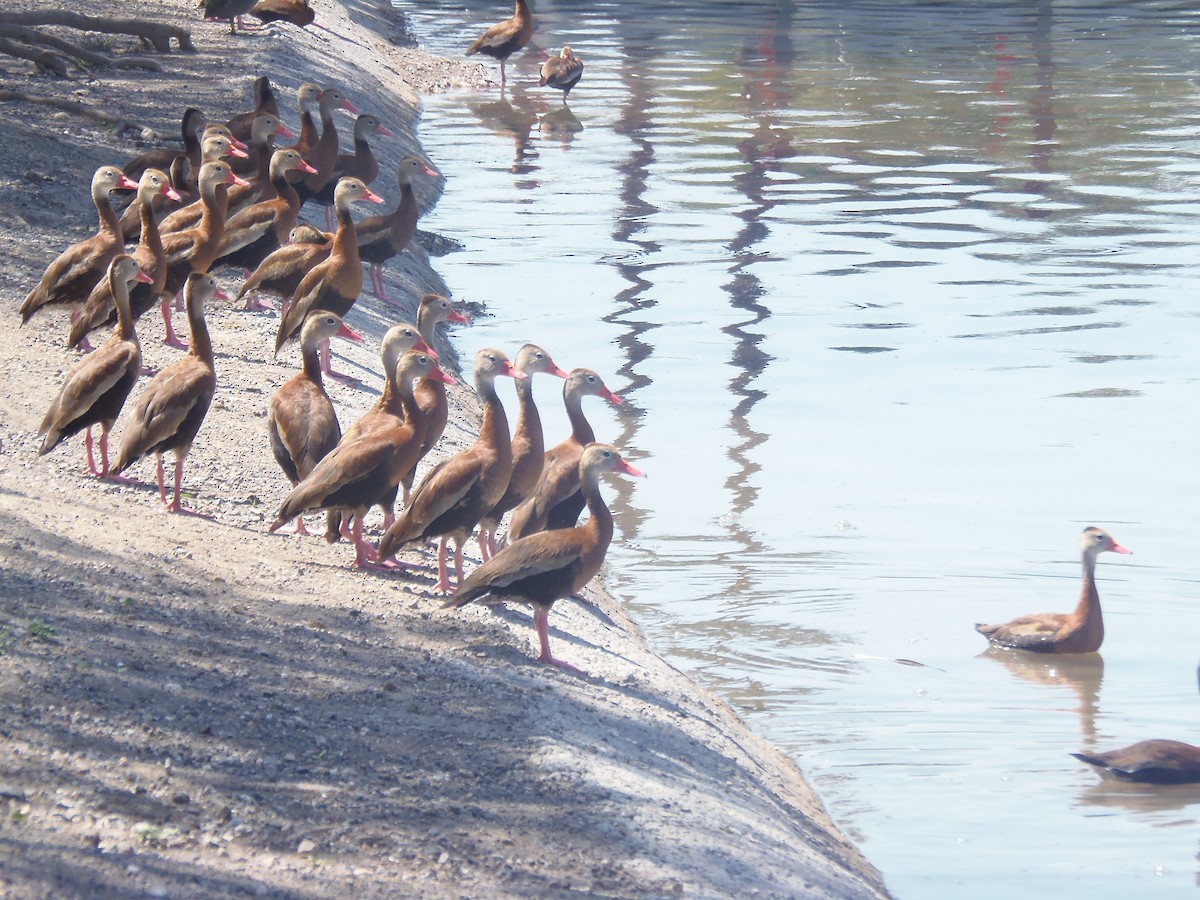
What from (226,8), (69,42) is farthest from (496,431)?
(226,8)

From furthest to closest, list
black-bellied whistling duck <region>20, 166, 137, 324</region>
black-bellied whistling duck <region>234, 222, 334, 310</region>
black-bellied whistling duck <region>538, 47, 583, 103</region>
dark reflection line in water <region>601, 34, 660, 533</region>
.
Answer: black-bellied whistling duck <region>538, 47, 583, 103</region> → dark reflection line in water <region>601, 34, 660, 533</region> → black-bellied whistling duck <region>234, 222, 334, 310</region> → black-bellied whistling duck <region>20, 166, 137, 324</region>

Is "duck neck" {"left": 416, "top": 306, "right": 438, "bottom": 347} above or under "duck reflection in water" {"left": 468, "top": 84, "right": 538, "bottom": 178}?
above

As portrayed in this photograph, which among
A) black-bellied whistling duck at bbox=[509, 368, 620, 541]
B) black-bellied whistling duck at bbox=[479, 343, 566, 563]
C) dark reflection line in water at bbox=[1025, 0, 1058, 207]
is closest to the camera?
black-bellied whistling duck at bbox=[479, 343, 566, 563]

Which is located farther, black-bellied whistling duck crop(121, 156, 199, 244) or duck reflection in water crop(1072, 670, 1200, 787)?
black-bellied whistling duck crop(121, 156, 199, 244)

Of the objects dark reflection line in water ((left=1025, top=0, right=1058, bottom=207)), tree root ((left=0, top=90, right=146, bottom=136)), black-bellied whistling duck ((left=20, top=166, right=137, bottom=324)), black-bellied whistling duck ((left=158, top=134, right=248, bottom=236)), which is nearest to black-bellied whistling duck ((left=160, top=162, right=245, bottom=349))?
black-bellied whistling duck ((left=158, top=134, right=248, bottom=236))

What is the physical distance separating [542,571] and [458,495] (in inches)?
28.7

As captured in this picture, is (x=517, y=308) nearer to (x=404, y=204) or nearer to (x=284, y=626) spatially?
(x=404, y=204)

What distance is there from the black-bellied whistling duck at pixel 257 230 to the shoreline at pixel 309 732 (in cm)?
222

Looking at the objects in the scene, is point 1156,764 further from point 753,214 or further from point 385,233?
point 753,214

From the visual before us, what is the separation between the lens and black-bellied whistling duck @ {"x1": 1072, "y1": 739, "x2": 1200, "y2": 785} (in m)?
8.04

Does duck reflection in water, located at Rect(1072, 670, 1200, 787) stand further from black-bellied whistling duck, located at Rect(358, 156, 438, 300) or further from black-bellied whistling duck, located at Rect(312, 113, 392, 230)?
black-bellied whistling duck, located at Rect(312, 113, 392, 230)

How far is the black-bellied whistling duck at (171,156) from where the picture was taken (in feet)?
45.1

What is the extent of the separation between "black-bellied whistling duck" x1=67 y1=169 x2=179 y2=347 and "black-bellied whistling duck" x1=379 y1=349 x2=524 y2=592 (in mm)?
2851

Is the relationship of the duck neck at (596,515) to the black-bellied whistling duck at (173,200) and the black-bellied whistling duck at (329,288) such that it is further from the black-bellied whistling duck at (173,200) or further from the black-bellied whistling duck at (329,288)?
the black-bellied whistling duck at (173,200)
